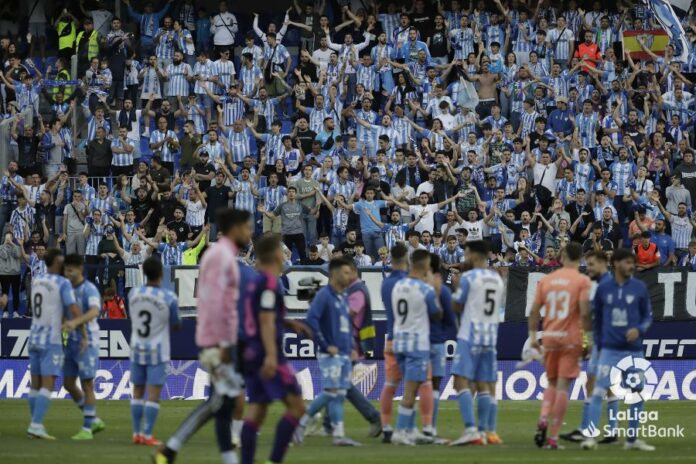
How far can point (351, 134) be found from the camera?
111 feet

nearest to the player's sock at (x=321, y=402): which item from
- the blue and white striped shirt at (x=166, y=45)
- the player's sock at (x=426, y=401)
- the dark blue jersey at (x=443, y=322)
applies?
the player's sock at (x=426, y=401)

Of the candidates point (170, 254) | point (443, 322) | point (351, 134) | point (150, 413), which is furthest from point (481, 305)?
point (351, 134)

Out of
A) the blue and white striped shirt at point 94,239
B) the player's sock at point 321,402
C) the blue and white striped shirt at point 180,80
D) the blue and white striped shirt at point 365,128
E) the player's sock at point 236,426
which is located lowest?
the player's sock at point 236,426

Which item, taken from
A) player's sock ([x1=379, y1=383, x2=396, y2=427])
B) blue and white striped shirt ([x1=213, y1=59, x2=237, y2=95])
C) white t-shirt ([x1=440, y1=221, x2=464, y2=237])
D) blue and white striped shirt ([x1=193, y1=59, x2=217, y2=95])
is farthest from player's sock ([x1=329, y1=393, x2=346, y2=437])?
blue and white striped shirt ([x1=213, y1=59, x2=237, y2=95])

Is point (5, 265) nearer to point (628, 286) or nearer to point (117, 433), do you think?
point (117, 433)

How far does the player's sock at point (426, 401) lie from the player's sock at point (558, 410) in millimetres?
1507

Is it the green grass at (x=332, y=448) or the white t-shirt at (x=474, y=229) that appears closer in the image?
the green grass at (x=332, y=448)

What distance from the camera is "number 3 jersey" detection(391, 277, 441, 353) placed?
16.6 metres

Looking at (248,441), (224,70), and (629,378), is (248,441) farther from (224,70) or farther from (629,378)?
(224,70)

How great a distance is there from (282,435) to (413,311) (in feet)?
13.8

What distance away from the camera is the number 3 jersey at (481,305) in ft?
54.2

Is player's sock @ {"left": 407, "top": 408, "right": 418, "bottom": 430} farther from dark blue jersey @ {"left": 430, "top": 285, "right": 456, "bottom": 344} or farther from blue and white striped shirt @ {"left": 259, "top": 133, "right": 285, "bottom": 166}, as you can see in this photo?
blue and white striped shirt @ {"left": 259, "top": 133, "right": 285, "bottom": 166}

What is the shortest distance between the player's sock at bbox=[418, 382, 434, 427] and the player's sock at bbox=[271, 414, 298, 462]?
4.39 metres

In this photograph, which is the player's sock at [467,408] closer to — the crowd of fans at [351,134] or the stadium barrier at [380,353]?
the stadium barrier at [380,353]
